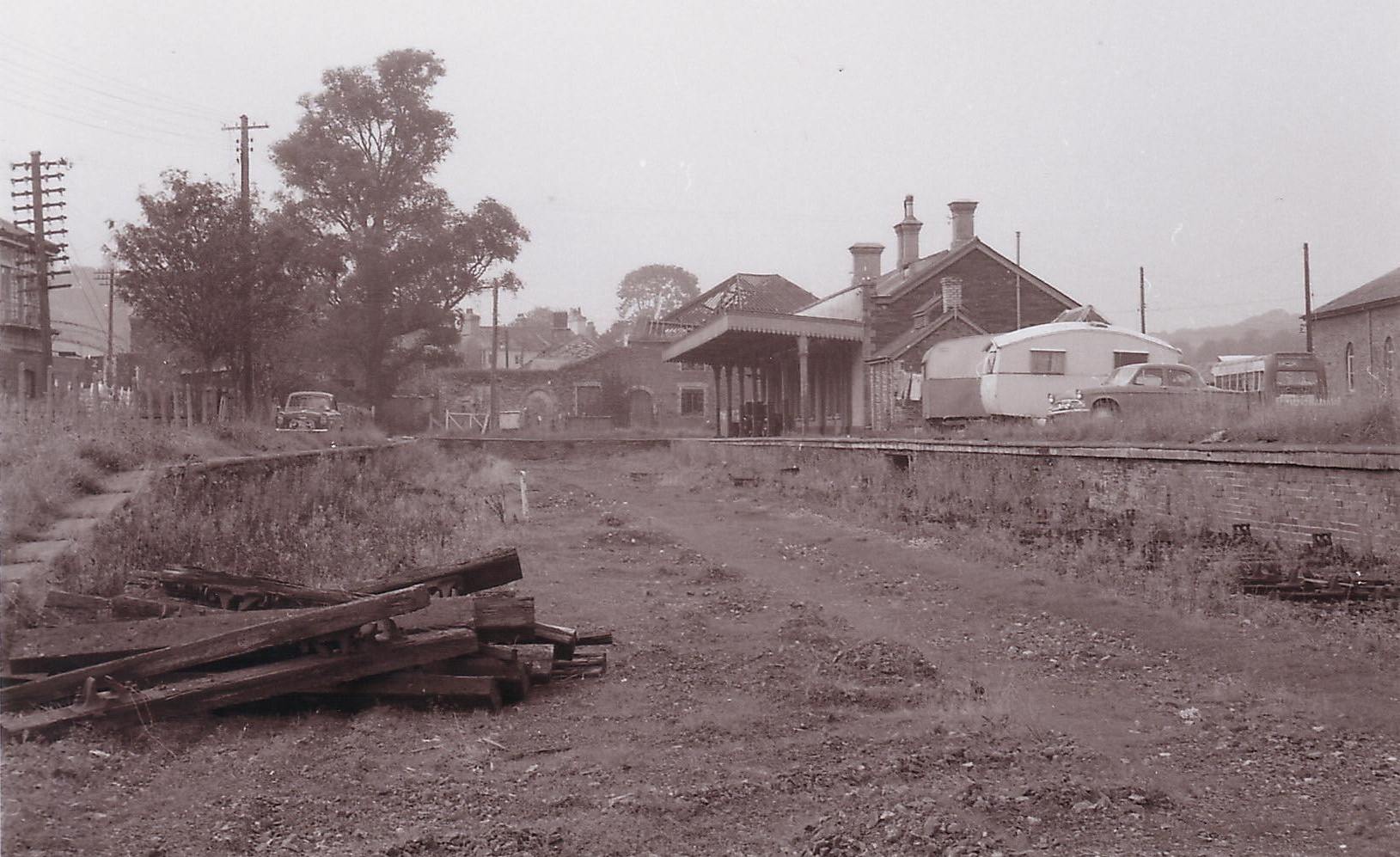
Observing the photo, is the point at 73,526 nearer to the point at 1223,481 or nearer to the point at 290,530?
the point at 290,530

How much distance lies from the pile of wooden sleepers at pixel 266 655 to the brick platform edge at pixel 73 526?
28 cm

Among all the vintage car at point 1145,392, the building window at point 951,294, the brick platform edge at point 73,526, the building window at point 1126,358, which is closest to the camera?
the brick platform edge at point 73,526

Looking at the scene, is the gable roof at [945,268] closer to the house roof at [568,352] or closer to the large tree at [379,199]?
the large tree at [379,199]

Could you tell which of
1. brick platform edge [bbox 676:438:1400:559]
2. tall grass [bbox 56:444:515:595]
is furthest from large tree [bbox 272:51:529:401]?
brick platform edge [bbox 676:438:1400:559]

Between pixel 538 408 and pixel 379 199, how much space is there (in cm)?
1782

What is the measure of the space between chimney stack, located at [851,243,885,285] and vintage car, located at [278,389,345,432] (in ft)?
66.1

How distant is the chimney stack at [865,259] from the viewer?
40.8 metres

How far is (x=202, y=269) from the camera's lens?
1962 centimetres

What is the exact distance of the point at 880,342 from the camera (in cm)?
3138

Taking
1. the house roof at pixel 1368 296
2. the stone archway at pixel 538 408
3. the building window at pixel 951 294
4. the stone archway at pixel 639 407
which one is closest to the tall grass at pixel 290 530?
the building window at pixel 951 294

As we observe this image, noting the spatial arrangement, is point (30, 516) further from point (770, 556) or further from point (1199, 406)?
point (1199, 406)

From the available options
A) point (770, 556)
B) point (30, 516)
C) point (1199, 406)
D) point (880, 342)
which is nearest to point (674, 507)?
point (770, 556)

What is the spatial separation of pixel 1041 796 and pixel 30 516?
24.3 feet

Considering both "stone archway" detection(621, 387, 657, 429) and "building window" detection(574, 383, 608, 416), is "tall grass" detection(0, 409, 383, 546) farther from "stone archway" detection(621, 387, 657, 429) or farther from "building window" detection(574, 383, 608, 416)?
"stone archway" detection(621, 387, 657, 429)
